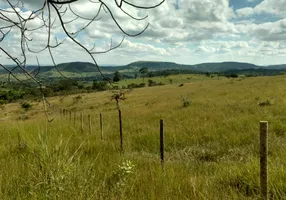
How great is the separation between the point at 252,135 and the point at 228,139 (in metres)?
0.86

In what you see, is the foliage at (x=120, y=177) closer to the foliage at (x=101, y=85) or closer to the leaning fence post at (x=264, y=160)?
the foliage at (x=101, y=85)

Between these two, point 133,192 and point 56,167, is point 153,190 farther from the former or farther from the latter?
point 56,167

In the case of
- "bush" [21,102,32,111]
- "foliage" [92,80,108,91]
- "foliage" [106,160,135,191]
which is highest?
"foliage" [92,80,108,91]

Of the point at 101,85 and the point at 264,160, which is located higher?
the point at 101,85

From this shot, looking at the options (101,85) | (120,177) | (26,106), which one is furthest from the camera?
(26,106)

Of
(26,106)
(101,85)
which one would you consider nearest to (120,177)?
(101,85)

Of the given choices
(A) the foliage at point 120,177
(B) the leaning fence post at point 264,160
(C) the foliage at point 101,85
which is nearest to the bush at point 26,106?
(C) the foliage at point 101,85

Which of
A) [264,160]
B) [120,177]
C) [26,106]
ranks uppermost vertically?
[264,160]

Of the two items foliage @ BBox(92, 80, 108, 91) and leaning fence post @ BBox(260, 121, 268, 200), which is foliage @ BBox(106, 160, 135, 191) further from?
leaning fence post @ BBox(260, 121, 268, 200)

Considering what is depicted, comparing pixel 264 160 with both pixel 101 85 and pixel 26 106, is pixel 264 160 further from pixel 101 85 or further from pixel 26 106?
pixel 26 106

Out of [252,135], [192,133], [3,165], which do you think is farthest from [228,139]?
[3,165]

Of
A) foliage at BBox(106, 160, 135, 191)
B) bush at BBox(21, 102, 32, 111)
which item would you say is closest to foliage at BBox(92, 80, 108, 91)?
foliage at BBox(106, 160, 135, 191)

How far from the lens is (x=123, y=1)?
5.03ft

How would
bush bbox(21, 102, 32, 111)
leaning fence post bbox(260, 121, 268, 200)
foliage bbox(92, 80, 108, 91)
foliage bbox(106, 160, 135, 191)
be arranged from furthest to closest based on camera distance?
bush bbox(21, 102, 32, 111)
foliage bbox(106, 160, 135, 191)
leaning fence post bbox(260, 121, 268, 200)
foliage bbox(92, 80, 108, 91)
